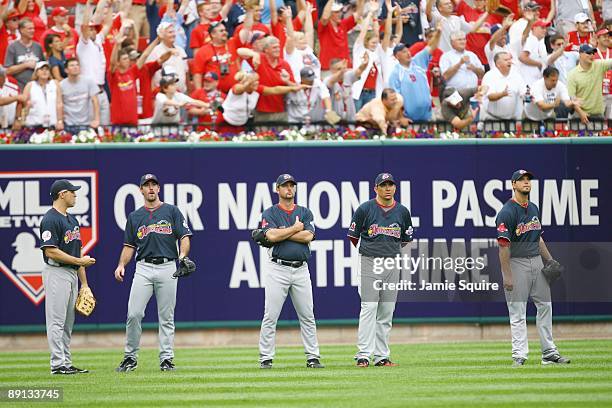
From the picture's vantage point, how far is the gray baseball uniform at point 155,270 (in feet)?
45.5

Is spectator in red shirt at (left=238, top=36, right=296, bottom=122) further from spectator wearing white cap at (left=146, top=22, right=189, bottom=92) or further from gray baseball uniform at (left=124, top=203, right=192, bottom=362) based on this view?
gray baseball uniform at (left=124, top=203, right=192, bottom=362)

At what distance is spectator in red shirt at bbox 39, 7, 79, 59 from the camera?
65.5 feet

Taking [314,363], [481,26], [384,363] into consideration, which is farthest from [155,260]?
[481,26]

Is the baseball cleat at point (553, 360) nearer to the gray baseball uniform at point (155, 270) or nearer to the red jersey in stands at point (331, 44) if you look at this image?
the gray baseball uniform at point (155, 270)

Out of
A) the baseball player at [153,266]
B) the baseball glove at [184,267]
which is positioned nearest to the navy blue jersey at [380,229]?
the baseball glove at [184,267]

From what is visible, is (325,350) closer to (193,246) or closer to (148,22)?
(193,246)

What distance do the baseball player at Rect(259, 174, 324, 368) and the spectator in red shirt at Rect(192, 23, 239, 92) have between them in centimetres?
601

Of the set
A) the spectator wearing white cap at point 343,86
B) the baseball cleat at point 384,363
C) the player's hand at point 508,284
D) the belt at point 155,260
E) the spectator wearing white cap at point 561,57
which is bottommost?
the baseball cleat at point 384,363

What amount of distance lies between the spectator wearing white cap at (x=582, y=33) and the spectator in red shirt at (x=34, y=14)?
354 inches

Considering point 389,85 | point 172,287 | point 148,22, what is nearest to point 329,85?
point 389,85

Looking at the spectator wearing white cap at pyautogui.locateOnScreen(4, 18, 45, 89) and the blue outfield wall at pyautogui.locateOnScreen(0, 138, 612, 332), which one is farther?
the spectator wearing white cap at pyautogui.locateOnScreen(4, 18, 45, 89)

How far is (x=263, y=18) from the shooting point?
21.5m

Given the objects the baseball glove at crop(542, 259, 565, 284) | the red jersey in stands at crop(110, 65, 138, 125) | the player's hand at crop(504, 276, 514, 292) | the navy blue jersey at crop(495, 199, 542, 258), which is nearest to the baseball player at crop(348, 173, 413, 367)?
the navy blue jersey at crop(495, 199, 542, 258)

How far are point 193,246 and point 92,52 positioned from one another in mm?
3891
